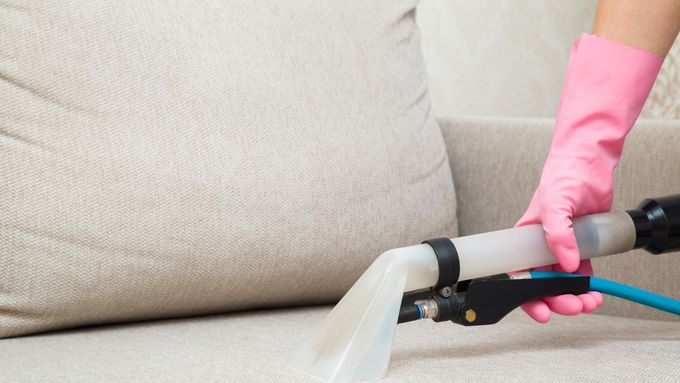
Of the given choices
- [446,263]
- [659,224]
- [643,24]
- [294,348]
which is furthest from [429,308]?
[643,24]

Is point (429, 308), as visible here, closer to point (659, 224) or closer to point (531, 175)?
point (659, 224)

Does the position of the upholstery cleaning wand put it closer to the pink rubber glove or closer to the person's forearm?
the pink rubber glove

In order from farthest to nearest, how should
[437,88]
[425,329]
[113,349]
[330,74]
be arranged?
1. [437,88]
2. [330,74]
3. [425,329]
4. [113,349]

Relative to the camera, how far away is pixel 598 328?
989 millimetres

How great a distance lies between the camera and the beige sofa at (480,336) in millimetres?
737

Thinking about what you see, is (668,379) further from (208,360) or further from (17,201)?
(17,201)

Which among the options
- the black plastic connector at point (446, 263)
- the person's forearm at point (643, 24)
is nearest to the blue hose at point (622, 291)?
the black plastic connector at point (446, 263)

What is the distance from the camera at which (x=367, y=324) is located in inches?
29.8

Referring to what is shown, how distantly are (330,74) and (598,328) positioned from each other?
51 cm

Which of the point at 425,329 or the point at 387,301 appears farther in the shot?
the point at 425,329

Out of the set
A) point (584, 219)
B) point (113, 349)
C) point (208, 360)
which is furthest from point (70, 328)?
point (584, 219)

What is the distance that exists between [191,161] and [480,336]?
0.42m

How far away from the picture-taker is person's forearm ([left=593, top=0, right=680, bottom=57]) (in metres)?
0.90

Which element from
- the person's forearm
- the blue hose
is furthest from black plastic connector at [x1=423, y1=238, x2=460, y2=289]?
the person's forearm
